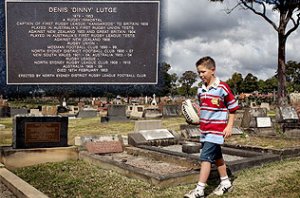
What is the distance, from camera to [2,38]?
21.7ft

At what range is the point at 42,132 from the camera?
22.4 ft

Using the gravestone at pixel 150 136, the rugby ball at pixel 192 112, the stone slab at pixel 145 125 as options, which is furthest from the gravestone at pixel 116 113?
the rugby ball at pixel 192 112

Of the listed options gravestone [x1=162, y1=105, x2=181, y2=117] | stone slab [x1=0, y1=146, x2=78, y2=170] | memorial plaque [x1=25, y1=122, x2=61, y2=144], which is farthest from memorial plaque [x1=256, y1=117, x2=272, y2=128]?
gravestone [x1=162, y1=105, x2=181, y2=117]

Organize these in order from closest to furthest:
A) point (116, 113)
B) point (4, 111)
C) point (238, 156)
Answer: point (238, 156) → point (116, 113) → point (4, 111)

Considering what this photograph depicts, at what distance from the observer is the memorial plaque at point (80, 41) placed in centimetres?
598

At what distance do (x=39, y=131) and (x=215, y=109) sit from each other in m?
3.78

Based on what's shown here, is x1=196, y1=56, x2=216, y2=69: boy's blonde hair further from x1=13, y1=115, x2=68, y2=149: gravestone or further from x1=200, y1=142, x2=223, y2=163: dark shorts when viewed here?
x1=13, y1=115, x2=68, y2=149: gravestone

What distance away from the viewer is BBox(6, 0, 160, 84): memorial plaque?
235 inches

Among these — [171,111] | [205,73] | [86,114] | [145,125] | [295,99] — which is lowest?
[86,114]

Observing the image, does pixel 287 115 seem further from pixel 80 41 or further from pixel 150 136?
pixel 80 41

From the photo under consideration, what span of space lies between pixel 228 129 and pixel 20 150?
3995 millimetres

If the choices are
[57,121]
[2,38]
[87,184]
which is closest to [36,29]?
[2,38]

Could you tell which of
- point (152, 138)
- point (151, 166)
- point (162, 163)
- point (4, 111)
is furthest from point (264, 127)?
point (4, 111)

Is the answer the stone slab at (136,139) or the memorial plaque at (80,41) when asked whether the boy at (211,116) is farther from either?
the stone slab at (136,139)
